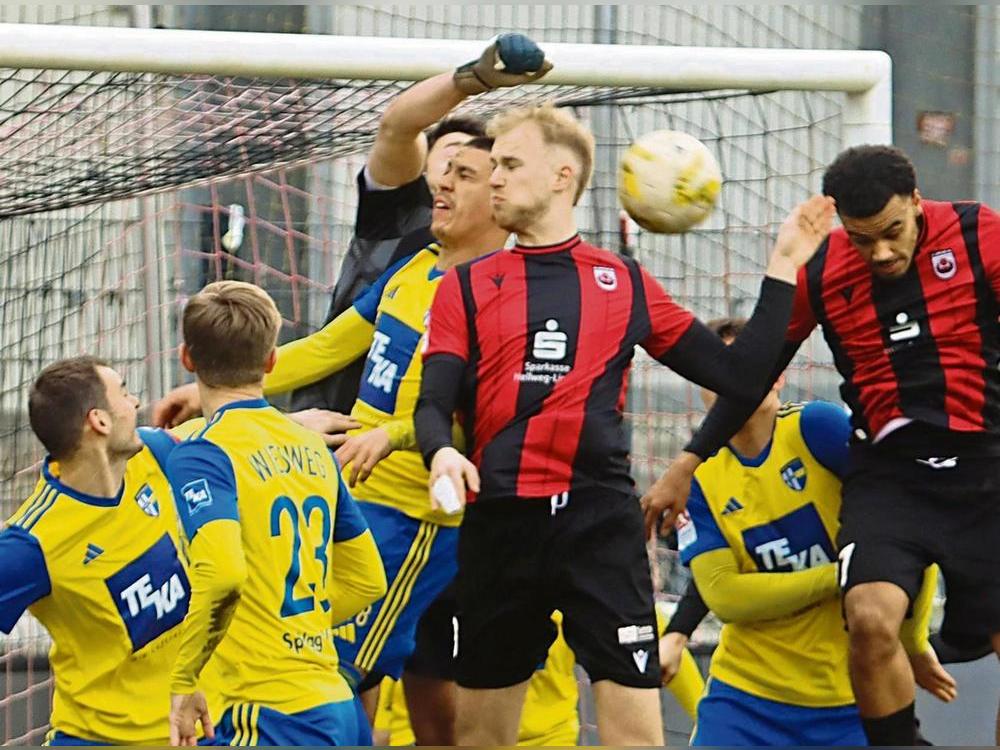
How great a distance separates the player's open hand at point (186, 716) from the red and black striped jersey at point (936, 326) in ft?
6.22

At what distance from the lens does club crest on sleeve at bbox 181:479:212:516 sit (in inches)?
154

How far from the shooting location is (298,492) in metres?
4.11

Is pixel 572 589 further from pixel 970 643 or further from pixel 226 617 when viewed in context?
pixel 970 643

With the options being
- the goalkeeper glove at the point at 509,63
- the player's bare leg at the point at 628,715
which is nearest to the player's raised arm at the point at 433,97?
the goalkeeper glove at the point at 509,63

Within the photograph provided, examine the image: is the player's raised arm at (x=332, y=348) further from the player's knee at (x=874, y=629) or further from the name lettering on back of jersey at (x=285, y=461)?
the player's knee at (x=874, y=629)

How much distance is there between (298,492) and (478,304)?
1.99ft

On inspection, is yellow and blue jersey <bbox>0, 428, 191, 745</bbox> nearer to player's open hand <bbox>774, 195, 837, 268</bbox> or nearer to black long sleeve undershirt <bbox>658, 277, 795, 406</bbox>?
black long sleeve undershirt <bbox>658, 277, 795, 406</bbox>

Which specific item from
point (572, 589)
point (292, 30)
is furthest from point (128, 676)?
point (292, 30)

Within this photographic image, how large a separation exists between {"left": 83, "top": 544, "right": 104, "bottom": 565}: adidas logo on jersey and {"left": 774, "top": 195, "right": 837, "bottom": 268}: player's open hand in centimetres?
176

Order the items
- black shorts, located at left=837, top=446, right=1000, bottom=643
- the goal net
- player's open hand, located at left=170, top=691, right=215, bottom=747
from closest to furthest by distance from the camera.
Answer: player's open hand, located at left=170, top=691, right=215, bottom=747 → black shorts, located at left=837, top=446, right=1000, bottom=643 → the goal net

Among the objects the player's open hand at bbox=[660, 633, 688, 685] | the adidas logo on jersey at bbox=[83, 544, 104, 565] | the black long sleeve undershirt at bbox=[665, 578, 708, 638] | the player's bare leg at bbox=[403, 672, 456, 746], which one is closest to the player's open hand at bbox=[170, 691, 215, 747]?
the adidas logo on jersey at bbox=[83, 544, 104, 565]

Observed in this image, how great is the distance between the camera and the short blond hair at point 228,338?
420cm

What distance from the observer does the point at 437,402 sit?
4.15 metres

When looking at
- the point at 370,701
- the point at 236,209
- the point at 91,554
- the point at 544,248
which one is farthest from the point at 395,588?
the point at 236,209
